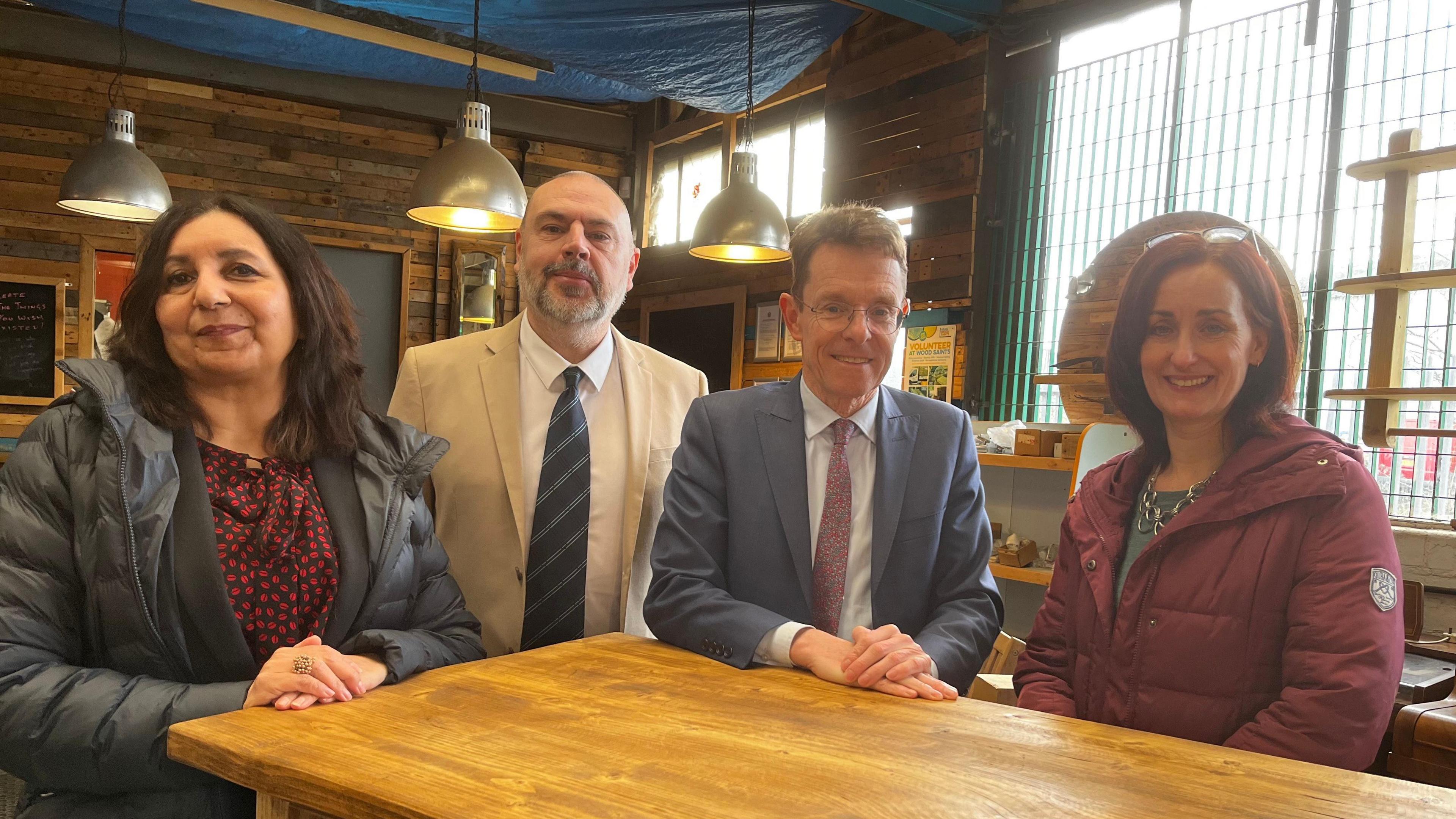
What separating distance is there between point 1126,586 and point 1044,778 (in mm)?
548

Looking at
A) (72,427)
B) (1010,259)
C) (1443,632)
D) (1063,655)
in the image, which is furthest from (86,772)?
(1010,259)

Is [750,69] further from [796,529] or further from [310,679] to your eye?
[310,679]

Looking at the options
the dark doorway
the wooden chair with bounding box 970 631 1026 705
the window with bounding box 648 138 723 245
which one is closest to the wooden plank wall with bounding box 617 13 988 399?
the dark doorway

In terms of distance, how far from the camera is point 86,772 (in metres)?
1.31

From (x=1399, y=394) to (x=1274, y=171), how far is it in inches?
61.9

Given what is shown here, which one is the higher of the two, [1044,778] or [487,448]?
[487,448]

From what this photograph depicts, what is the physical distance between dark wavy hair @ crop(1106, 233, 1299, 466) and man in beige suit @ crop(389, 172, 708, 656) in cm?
113

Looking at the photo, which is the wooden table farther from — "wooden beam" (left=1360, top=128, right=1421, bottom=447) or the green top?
"wooden beam" (left=1360, top=128, right=1421, bottom=447)

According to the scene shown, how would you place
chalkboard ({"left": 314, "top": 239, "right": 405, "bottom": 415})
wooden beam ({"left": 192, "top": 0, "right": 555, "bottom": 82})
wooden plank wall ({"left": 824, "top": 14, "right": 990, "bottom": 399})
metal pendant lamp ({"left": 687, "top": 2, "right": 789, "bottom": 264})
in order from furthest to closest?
chalkboard ({"left": 314, "top": 239, "right": 405, "bottom": 415}) < wooden plank wall ({"left": 824, "top": 14, "right": 990, "bottom": 399}) < wooden beam ({"left": 192, "top": 0, "right": 555, "bottom": 82}) < metal pendant lamp ({"left": 687, "top": 2, "right": 789, "bottom": 264})

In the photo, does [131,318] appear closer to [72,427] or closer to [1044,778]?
[72,427]

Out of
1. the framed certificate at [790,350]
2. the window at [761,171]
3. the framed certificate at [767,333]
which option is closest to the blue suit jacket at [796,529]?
the window at [761,171]

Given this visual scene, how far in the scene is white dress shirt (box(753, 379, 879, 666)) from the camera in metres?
1.81

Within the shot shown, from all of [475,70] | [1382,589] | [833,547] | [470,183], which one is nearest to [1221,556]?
[1382,589]

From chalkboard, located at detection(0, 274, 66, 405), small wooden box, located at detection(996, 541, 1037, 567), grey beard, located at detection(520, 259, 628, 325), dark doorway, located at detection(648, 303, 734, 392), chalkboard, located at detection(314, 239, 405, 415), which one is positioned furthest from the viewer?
chalkboard, located at detection(314, 239, 405, 415)
